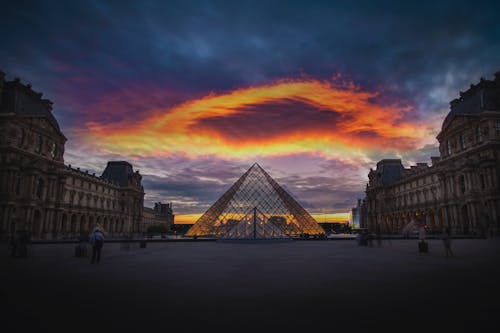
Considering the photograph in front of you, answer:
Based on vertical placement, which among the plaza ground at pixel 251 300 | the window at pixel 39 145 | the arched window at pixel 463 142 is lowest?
the plaza ground at pixel 251 300

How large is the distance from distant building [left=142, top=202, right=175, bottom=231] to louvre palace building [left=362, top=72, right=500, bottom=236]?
6691 cm

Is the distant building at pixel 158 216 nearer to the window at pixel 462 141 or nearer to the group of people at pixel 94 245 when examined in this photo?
the window at pixel 462 141

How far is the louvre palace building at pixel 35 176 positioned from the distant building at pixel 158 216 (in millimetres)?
36374

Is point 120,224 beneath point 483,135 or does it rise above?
beneath

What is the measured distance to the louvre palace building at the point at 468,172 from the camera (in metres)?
34.3

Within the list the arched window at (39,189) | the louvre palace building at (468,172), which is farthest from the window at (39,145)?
the louvre palace building at (468,172)

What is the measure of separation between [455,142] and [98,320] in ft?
155

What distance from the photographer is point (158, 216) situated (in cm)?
10450

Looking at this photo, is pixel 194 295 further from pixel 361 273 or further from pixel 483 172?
pixel 483 172

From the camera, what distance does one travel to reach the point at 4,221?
3069cm

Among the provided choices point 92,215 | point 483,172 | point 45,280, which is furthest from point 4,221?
point 483,172

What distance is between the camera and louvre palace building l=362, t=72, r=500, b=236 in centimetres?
3434

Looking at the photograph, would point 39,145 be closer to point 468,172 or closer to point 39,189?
point 39,189

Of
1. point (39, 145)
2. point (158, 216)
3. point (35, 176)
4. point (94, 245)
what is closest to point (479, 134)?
point (94, 245)
